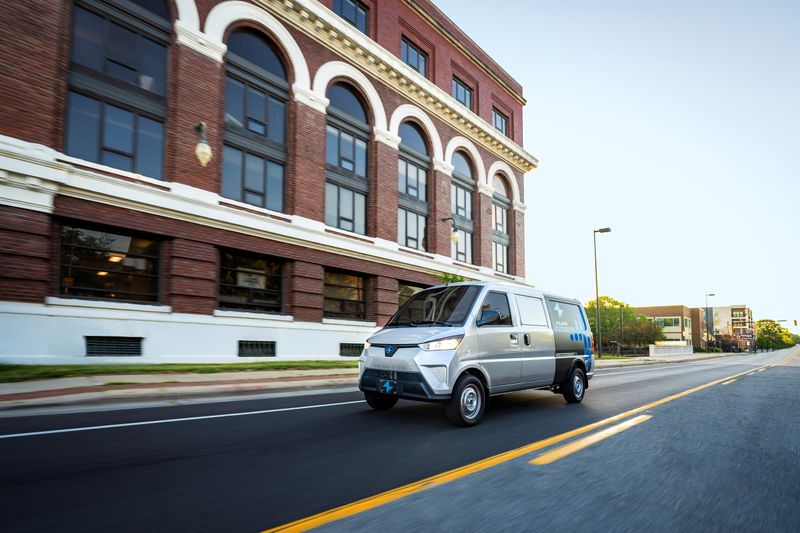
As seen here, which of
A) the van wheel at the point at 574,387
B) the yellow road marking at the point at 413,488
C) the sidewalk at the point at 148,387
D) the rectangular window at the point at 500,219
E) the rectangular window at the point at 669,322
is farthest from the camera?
the rectangular window at the point at 669,322

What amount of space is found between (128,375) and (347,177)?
1323cm

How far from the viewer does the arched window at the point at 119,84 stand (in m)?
13.9

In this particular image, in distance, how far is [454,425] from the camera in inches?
250

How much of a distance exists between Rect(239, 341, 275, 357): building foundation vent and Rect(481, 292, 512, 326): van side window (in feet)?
39.3

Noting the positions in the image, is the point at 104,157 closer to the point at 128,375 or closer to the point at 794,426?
the point at 128,375

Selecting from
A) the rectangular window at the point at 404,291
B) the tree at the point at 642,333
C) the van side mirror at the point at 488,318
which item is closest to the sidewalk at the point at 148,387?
the van side mirror at the point at 488,318

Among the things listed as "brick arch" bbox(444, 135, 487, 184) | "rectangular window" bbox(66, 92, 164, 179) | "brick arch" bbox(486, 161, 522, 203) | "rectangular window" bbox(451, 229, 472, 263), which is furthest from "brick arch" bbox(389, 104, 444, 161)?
"rectangular window" bbox(66, 92, 164, 179)

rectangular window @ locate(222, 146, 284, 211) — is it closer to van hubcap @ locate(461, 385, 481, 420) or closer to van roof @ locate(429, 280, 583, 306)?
van roof @ locate(429, 280, 583, 306)

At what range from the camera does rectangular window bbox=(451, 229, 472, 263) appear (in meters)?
28.9

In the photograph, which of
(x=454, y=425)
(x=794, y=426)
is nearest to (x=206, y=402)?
(x=454, y=425)

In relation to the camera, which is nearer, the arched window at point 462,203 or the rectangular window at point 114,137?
the rectangular window at point 114,137

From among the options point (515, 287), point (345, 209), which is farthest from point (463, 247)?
point (515, 287)

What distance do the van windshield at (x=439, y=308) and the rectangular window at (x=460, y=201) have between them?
21.5 m

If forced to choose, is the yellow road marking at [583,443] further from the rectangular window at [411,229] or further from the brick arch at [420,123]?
the brick arch at [420,123]
